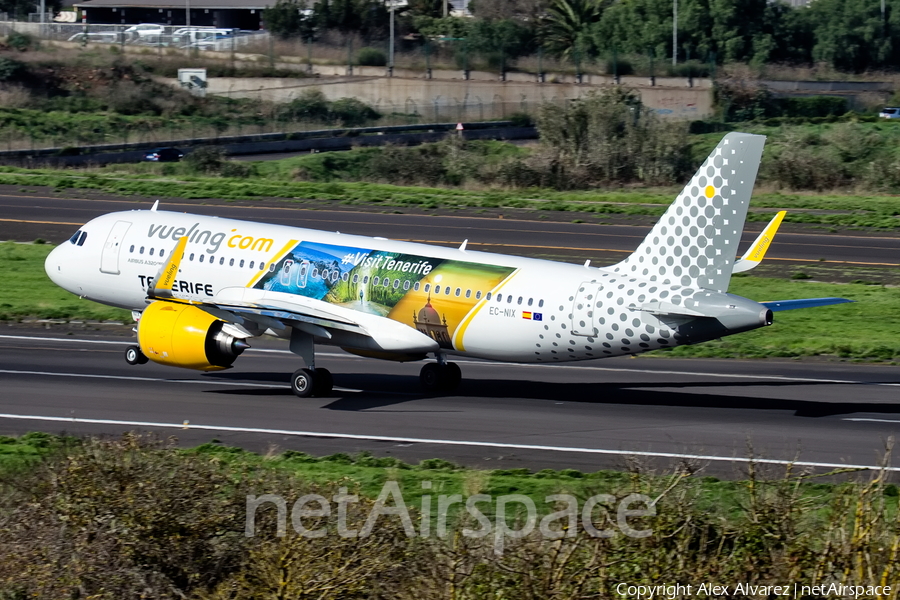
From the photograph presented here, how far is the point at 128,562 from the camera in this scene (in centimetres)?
1290

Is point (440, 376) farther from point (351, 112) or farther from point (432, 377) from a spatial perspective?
point (351, 112)

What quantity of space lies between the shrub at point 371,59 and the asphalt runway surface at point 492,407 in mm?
82302

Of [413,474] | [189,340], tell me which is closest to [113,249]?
[189,340]

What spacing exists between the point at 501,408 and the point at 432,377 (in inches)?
98.8

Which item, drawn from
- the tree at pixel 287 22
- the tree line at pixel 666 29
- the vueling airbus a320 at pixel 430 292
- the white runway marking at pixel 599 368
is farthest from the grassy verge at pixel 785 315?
the tree at pixel 287 22

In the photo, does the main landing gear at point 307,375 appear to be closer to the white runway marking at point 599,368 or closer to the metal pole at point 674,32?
the white runway marking at point 599,368

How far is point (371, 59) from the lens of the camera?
116000mm

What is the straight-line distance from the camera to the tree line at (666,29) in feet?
413

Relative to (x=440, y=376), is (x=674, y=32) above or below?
above

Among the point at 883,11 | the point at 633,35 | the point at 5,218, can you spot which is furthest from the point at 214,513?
the point at 883,11

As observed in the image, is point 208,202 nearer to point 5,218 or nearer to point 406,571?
point 5,218

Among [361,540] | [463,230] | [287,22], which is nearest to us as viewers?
[361,540]

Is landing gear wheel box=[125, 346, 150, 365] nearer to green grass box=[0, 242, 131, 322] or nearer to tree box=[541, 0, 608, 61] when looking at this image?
green grass box=[0, 242, 131, 322]

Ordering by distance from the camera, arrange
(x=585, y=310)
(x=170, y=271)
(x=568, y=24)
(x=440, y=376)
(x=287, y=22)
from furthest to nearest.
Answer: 1. (x=568, y=24)
2. (x=287, y=22)
3. (x=170, y=271)
4. (x=440, y=376)
5. (x=585, y=310)
